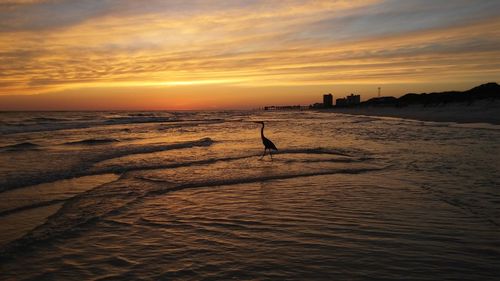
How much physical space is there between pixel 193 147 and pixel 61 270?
13557mm

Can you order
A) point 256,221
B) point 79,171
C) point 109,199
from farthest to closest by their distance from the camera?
point 79,171 < point 109,199 < point 256,221

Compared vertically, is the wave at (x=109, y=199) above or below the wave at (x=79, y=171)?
below

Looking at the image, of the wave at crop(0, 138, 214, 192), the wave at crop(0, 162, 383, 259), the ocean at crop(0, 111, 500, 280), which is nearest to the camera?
the ocean at crop(0, 111, 500, 280)

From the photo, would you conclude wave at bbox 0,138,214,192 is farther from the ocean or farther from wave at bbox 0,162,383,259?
wave at bbox 0,162,383,259

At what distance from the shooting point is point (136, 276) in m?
3.92

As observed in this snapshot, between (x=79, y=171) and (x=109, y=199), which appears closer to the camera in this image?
(x=109, y=199)

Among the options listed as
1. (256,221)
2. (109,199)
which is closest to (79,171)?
(109,199)

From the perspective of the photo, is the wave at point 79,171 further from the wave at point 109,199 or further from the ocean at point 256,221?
the wave at point 109,199

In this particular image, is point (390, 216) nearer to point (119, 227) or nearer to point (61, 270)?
point (119, 227)

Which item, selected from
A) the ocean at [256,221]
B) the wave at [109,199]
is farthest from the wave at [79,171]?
the wave at [109,199]

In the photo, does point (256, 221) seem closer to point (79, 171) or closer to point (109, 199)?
point (109, 199)

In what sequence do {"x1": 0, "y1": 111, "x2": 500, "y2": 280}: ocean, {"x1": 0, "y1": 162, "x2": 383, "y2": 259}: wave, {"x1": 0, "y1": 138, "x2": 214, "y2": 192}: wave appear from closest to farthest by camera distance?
{"x1": 0, "y1": 111, "x2": 500, "y2": 280}: ocean, {"x1": 0, "y1": 162, "x2": 383, "y2": 259}: wave, {"x1": 0, "y1": 138, "x2": 214, "y2": 192}: wave

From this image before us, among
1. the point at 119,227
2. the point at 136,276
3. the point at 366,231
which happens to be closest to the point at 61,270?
the point at 136,276

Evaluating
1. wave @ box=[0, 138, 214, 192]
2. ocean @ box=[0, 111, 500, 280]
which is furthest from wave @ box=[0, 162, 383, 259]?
wave @ box=[0, 138, 214, 192]
